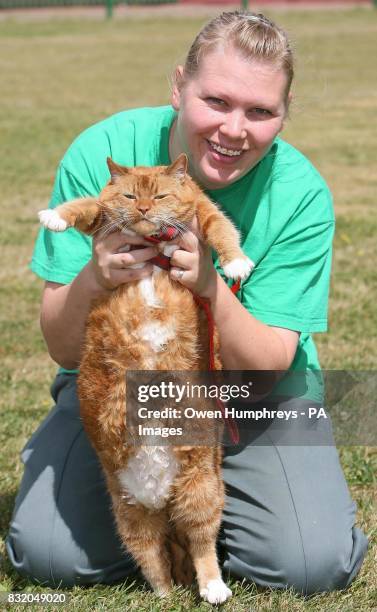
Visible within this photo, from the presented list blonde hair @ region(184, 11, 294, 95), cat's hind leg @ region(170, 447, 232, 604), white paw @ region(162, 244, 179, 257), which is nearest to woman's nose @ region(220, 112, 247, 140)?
blonde hair @ region(184, 11, 294, 95)

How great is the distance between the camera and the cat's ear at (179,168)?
3.04 metres

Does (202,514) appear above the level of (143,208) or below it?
below

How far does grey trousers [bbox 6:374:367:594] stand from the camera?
11.1 ft

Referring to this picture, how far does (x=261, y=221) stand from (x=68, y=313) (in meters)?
0.78

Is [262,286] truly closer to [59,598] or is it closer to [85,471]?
[85,471]

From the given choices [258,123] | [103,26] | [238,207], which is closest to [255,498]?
[238,207]

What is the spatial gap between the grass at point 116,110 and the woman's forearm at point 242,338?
2.61 feet

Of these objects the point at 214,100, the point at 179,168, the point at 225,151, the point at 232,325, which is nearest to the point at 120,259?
the point at 179,168

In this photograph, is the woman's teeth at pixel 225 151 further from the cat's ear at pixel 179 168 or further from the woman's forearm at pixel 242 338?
the woman's forearm at pixel 242 338

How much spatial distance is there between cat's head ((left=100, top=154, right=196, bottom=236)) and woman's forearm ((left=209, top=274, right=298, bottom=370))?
10.2 inches

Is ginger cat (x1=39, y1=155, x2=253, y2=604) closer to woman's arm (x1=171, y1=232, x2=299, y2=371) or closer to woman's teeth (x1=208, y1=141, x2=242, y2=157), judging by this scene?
woman's arm (x1=171, y1=232, x2=299, y2=371)

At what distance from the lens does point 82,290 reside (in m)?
3.22

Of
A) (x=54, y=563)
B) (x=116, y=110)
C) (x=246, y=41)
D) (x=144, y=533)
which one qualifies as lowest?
(x=116, y=110)

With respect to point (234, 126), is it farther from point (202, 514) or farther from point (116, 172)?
point (202, 514)
